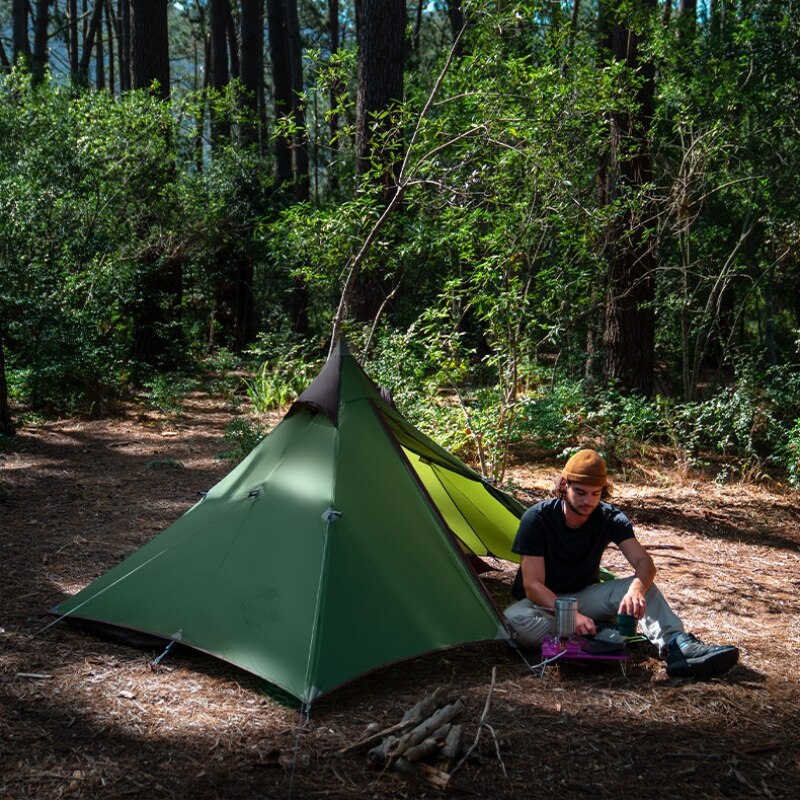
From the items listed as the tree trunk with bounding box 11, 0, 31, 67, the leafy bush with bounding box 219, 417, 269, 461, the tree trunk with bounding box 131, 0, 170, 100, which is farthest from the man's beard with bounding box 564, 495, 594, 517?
the tree trunk with bounding box 11, 0, 31, 67

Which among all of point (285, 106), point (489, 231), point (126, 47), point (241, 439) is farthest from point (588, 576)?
point (126, 47)

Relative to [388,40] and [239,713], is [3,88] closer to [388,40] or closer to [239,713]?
[388,40]

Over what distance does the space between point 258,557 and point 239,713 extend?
2.68ft

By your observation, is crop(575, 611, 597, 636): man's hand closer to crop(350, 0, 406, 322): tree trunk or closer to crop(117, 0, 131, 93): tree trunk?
crop(350, 0, 406, 322): tree trunk

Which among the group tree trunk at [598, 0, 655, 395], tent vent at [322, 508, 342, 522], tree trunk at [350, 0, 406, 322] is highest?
tree trunk at [350, 0, 406, 322]

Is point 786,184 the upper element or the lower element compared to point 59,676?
upper

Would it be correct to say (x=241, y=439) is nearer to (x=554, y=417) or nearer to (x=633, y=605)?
(x=554, y=417)

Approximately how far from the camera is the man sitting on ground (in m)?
4.18

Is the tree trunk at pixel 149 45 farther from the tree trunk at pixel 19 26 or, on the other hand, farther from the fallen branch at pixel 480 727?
the fallen branch at pixel 480 727

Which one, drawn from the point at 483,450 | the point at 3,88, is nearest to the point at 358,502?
the point at 483,450

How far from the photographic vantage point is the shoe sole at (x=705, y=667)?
4.13m

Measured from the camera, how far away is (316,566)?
13.6ft

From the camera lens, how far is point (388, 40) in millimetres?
9711

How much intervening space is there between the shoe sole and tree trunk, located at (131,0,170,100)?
497 inches
